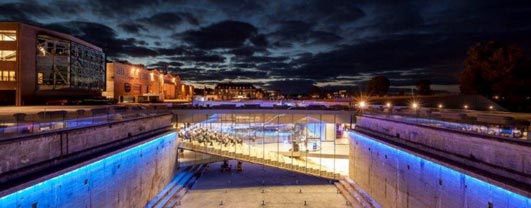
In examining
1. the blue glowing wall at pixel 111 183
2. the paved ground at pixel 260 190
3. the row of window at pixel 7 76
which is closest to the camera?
the blue glowing wall at pixel 111 183

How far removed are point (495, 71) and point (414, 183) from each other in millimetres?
36703

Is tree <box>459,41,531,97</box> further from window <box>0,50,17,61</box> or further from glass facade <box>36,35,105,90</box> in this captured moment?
window <box>0,50,17,61</box>

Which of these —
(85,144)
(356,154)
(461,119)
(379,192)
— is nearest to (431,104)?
(356,154)

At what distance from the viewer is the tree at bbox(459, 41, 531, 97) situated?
45.1 metres

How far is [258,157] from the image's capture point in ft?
112

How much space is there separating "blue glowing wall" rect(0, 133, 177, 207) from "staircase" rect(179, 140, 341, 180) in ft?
Answer: 15.3

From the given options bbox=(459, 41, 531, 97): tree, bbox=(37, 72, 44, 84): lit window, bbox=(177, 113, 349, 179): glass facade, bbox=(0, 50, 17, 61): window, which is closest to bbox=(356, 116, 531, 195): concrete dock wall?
bbox=(177, 113, 349, 179): glass facade

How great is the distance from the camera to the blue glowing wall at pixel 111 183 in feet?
40.6

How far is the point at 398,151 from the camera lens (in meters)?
20.8

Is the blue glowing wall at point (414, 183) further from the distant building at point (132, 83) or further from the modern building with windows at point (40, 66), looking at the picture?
the distant building at point (132, 83)

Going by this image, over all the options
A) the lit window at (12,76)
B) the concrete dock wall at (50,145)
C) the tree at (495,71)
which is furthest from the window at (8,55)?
the tree at (495,71)

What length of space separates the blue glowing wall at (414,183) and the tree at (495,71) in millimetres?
26869

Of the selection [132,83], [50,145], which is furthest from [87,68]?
[50,145]

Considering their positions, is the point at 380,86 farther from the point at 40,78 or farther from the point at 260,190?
the point at 40,78
